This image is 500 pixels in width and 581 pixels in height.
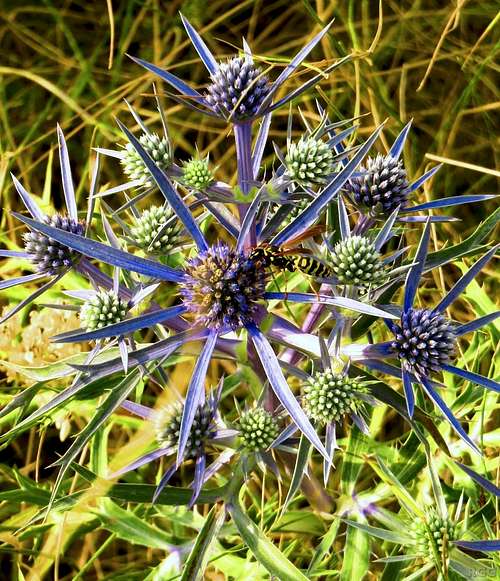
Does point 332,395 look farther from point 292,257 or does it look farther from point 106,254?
point 106,254

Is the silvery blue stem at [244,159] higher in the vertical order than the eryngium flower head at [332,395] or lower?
higher

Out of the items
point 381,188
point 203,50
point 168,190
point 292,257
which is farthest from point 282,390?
point 203,50

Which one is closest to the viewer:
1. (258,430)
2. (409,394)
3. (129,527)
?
(409,394)

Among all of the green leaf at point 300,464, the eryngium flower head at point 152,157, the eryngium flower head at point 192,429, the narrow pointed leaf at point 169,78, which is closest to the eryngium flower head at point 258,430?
the eryngium flower head at point 192,429

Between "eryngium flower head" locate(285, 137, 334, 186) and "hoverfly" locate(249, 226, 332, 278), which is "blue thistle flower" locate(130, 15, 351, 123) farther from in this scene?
"hoverfly" locate(249, 226, 332, 278)

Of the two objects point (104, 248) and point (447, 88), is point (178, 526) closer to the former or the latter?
point (104, 248)

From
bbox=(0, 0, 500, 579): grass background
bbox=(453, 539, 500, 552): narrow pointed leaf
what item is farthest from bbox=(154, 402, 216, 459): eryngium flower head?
bbox=(0, 0, 500, 579): grass background

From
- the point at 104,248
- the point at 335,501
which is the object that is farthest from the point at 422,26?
the point at 104,248

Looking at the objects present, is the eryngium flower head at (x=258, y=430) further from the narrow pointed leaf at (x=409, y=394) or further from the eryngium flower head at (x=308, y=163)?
the eryngium flower head at (x=308, y=163)
